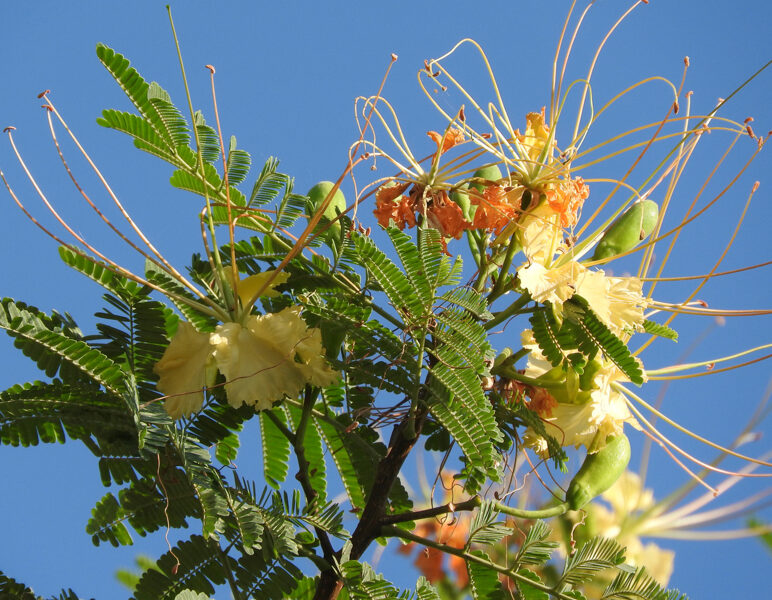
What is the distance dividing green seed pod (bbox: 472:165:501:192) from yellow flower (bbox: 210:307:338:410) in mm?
628

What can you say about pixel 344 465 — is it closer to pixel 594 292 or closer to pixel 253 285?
pixel 253 285

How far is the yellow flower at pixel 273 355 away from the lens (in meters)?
1.95

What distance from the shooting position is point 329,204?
7.43ft

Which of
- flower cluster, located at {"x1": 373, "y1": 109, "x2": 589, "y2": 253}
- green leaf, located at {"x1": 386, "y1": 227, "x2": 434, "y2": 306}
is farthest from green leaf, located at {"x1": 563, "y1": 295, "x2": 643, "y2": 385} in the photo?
green leaf, located at {"x1": 386, "y1": 227, "x2": 434, "y2": 306}

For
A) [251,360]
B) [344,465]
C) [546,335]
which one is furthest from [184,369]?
[546,335]

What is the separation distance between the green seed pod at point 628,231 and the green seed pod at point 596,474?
1.47 ft

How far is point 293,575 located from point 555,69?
56.1 inches

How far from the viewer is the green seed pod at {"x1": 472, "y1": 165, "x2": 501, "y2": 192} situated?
2.34 meters

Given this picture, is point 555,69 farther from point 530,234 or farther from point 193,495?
point 193,495

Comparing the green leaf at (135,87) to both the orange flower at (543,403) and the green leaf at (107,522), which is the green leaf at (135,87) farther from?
the orange flower at (543,403)

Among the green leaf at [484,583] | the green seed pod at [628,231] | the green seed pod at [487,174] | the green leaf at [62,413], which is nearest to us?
the green leaf at [62,413]

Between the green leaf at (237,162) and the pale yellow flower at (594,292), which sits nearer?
the pale yellow flower at (594,292)

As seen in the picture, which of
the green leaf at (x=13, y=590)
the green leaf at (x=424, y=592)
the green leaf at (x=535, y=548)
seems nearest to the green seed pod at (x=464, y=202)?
the green leaf at (x=535, y=548)

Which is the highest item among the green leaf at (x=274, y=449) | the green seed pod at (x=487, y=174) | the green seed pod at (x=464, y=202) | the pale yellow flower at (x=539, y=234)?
the green seed pod at (x=487, y=174)
